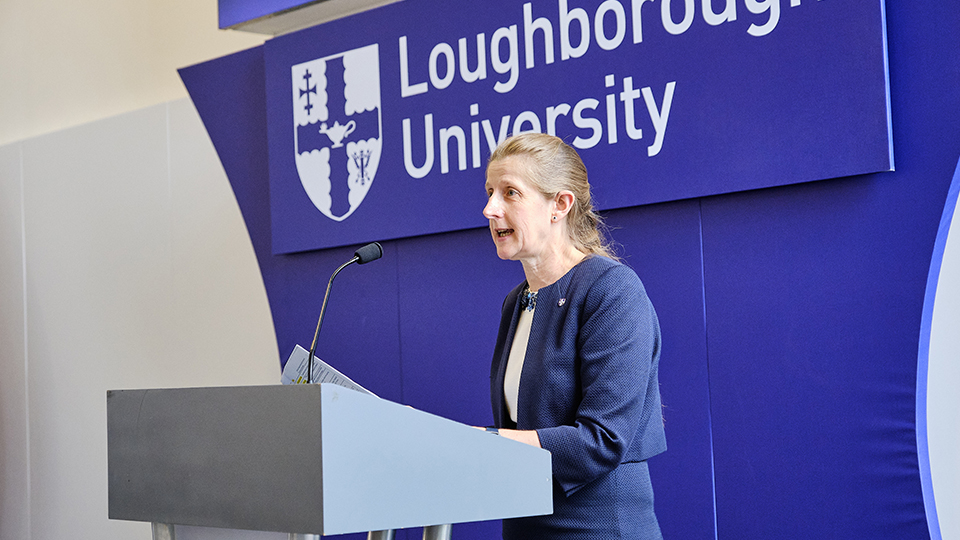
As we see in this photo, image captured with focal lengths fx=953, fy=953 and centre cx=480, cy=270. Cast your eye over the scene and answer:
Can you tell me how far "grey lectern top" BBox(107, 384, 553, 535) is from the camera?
45.7 inches

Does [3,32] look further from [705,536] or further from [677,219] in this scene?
[705,536]

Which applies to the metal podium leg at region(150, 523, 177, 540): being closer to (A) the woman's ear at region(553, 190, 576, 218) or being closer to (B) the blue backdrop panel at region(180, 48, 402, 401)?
(A) the woman's ear at region(553, 190, 576, 218)

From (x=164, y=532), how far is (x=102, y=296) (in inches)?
139

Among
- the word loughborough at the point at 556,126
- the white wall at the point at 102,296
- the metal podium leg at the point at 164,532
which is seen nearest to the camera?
the metal podium leg at the point at 164,532

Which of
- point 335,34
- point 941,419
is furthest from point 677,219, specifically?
point 335,34

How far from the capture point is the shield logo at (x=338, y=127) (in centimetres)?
354

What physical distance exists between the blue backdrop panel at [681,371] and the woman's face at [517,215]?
105 cm

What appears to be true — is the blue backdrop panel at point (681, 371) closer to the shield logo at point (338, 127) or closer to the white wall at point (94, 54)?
the shield logo at point (338, 127)

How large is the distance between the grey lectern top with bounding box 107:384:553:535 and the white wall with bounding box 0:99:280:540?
8.84ft

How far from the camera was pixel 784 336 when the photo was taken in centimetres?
264

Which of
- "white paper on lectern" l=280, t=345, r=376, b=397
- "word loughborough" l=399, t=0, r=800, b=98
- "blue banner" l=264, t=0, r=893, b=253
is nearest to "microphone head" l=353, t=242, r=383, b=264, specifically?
"white paper on lectern" l=280, t=345, r=376, b=397

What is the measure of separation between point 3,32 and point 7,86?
302 mm

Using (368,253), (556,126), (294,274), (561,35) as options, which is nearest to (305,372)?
(368,253)

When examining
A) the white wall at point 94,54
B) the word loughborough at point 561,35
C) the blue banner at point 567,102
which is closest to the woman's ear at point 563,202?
the blue banner at point 567,102
